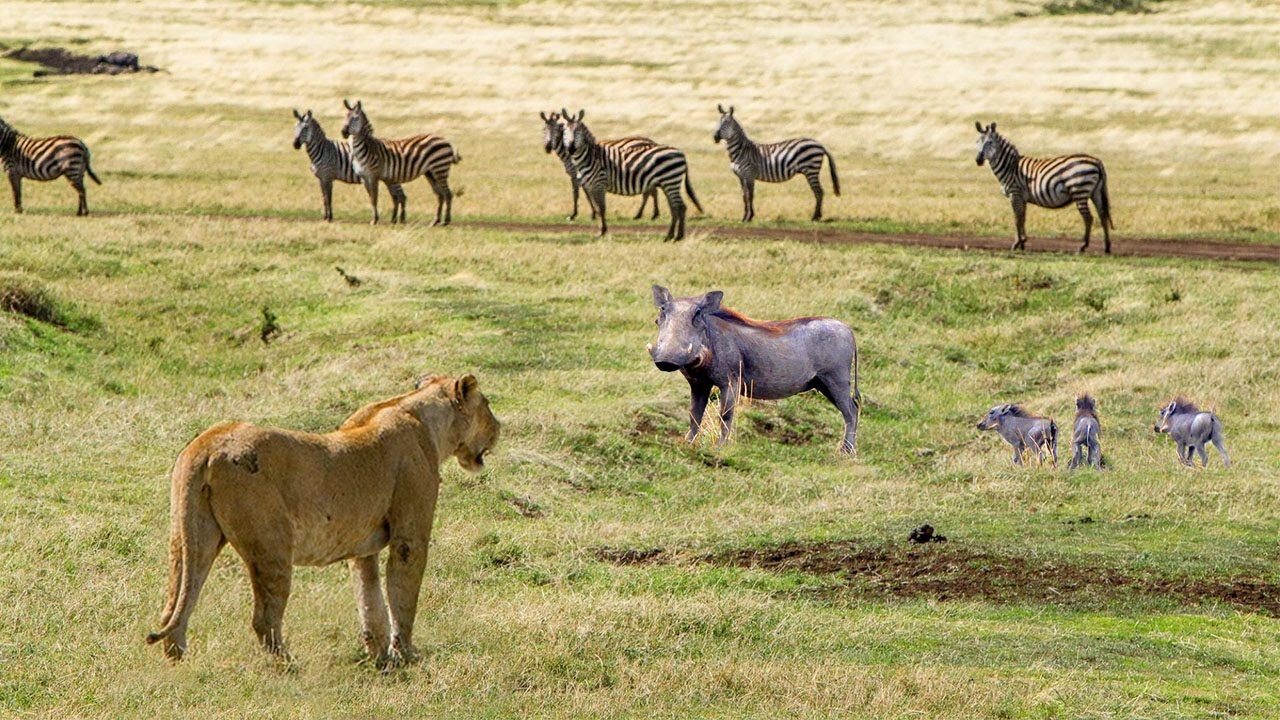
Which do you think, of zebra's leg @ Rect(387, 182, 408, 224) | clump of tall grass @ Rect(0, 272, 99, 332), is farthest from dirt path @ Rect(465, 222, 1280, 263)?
clump of tall grass @ Rect(0, 272, 99, 332)

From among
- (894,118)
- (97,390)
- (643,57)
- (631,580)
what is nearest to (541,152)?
(894,118)

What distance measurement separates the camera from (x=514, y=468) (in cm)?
1577

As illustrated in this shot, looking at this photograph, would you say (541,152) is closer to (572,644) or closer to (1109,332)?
(1109,332)

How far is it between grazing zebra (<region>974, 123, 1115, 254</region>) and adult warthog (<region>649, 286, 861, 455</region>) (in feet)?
47.8

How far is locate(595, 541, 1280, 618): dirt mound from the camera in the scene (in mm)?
12141

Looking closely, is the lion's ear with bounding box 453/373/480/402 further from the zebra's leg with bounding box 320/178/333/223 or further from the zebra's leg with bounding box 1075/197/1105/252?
the zebra's leg with bounding box 320/178/333/223

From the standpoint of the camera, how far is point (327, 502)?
8945mm

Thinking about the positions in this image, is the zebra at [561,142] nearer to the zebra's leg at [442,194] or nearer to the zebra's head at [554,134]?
the zebra's head at [554,134]

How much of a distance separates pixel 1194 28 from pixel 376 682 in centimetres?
7544

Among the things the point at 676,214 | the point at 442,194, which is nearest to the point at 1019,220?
the point at 676,214

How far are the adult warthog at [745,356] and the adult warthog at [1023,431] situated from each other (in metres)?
1.45

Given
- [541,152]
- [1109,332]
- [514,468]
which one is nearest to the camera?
[514,468]

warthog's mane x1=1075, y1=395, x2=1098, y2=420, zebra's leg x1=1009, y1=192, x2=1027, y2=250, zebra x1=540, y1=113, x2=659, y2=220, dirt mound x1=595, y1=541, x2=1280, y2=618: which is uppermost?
zebra x1=540, y1=113, x2=659, y2=220

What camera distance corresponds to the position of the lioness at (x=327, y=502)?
8.59 m
